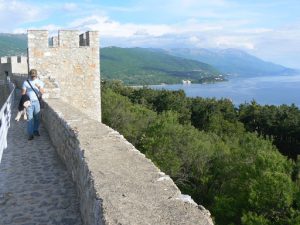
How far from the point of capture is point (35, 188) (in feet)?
20.6

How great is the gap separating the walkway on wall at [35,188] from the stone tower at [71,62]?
793 centimetres

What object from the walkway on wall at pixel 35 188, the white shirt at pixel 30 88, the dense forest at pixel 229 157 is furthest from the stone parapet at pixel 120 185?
the dense forest at pixel 229 157

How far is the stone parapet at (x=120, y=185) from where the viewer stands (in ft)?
10.3

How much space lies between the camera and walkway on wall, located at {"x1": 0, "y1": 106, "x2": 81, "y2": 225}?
5223mm

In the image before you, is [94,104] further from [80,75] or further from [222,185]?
[222,185]

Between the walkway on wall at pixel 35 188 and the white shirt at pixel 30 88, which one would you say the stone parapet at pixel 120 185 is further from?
the white shirt at pixel 30 88

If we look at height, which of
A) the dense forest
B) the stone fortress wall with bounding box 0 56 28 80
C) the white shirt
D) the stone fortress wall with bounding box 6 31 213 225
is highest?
the stone fortress wall with bounding box 0 56 28 80

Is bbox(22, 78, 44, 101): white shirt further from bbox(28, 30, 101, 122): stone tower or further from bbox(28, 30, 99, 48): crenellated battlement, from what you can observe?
bbox(28, 30, 99, 48): crenellated battlement

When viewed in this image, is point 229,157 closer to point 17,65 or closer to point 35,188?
point 17,65

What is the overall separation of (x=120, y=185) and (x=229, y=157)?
19859 millimetres

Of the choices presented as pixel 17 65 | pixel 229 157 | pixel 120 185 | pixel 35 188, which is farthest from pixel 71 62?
pixel 120 185

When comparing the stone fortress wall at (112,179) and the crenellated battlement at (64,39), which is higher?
the crenellated battlement at (64,39)

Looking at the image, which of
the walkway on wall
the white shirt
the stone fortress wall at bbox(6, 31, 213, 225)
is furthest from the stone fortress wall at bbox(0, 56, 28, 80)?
the walkway on wall

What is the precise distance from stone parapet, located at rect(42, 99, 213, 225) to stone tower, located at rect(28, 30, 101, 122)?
A: 411 inches
